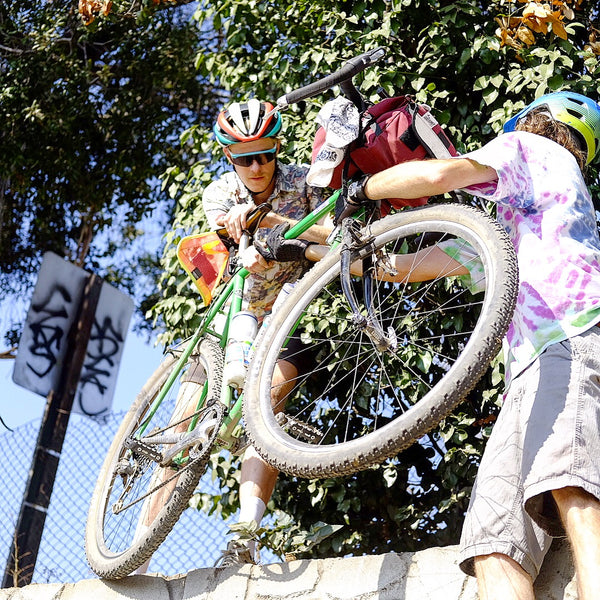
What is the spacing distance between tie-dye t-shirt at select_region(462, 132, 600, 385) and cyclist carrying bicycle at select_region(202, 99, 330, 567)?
81 centimetres

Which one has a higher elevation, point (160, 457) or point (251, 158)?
point (251, 158)

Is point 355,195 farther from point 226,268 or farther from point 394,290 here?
point 394,290

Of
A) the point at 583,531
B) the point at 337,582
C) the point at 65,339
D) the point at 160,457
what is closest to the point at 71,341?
the point at 65,339

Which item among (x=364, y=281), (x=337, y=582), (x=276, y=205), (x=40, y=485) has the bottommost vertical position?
(x=337, y=582)

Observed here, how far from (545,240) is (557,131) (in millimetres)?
386

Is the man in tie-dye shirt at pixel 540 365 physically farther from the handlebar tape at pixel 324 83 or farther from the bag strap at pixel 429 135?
the handlebar tape at pixel 324 83

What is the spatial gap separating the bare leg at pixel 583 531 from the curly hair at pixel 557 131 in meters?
0.99

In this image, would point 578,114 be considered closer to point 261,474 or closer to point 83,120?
point 261,474

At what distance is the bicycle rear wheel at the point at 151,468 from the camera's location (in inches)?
124

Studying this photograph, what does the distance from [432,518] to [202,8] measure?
320 centimetres

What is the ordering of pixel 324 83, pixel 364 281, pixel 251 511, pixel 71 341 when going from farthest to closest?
1. pixel 71 341
2. pixel 251 511
3. pixel 364 281
4. pixel 324 83

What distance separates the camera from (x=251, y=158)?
11.1 ft

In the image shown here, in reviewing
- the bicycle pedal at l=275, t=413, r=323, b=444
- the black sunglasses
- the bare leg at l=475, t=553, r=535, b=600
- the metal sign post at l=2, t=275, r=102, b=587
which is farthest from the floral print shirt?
the metal sign post at l=2, t=275, r=102, b=587

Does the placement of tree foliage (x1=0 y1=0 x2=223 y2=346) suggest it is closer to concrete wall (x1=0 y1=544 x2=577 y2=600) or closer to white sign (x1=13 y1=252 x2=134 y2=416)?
white sign (x1=13 y1=252 x2=134 y2=416)
